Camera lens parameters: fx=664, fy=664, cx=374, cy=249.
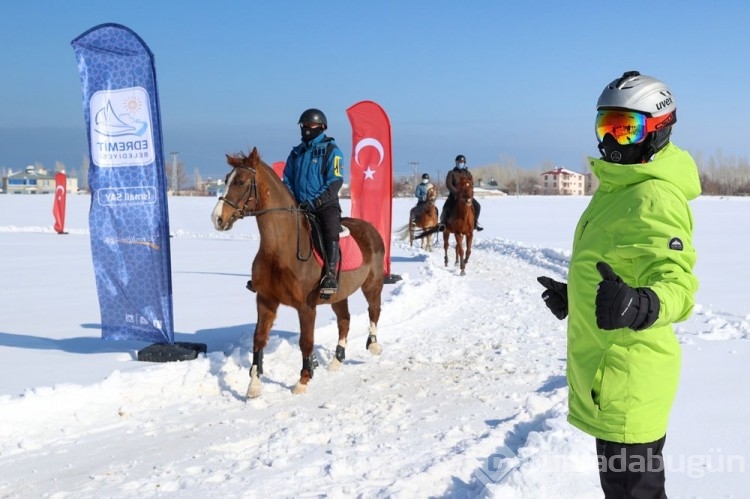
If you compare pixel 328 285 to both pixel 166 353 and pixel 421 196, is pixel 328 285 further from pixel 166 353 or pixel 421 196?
pixel 421 196

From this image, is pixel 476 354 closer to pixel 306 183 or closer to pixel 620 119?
pixel 306 183

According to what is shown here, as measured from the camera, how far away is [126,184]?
696cm

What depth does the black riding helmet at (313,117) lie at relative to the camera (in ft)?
21.7

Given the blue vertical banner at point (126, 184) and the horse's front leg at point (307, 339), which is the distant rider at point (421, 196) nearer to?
the blue vertical banner at point (126, 184)

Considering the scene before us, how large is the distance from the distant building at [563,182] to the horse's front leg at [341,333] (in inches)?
4990

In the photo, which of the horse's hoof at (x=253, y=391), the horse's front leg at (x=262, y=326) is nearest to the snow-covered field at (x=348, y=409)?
the horse's hoof at (x=253, y=391)

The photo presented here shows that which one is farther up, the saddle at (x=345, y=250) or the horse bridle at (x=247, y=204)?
the horse bridle at (x=247, y=204)

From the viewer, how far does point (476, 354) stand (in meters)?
7.32

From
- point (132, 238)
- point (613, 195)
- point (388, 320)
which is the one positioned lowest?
point (388, 320)

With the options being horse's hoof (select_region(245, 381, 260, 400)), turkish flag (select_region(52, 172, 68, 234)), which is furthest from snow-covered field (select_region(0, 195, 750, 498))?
turkish flag (select_region(52, 172, 68, 234))

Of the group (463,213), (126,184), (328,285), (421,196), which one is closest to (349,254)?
(328,285)

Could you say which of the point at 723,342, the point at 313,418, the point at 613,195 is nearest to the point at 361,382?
the point at 313,418

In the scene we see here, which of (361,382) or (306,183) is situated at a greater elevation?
(306,183)

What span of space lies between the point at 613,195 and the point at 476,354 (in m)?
5.13
